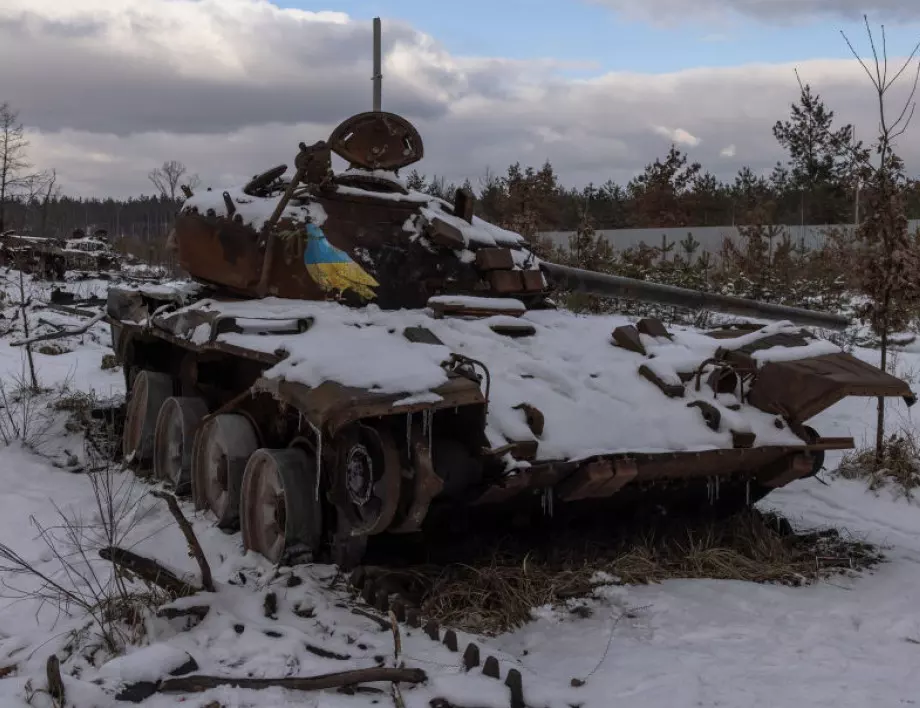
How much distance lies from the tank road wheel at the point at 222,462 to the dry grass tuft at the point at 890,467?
472cm

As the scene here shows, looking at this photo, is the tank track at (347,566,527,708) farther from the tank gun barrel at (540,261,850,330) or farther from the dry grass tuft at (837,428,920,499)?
the dry grass tuft at (837,428,920,499)

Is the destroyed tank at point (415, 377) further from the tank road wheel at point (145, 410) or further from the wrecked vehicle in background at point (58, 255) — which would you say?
the wrecked vehicle in background at point (58, 255)

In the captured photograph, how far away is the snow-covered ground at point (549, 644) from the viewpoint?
→ 3.09 meters

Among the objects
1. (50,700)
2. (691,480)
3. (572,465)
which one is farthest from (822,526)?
(50,700)

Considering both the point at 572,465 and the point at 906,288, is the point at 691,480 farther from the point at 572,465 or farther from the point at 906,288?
the point at 906,288

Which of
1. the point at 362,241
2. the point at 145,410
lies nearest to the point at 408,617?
the point at 362,241

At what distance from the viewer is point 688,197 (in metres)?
30.0

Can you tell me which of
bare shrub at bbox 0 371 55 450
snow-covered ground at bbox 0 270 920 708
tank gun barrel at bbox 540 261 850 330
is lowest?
snow-covered ground at bbox 0 270 920 708

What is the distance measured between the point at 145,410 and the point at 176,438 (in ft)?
2.46

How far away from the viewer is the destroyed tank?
3711mm

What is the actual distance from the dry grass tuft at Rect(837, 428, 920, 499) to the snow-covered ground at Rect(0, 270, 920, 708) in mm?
1751

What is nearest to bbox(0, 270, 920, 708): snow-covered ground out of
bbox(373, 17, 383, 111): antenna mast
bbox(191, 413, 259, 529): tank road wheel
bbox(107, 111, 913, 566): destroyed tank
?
bbox(191, 413, 259, 529): tank road wheel

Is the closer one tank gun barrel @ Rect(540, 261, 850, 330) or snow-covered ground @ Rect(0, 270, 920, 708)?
snow-covered ground @ Rect(0, 270, 920, 708)

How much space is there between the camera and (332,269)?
505 cm
